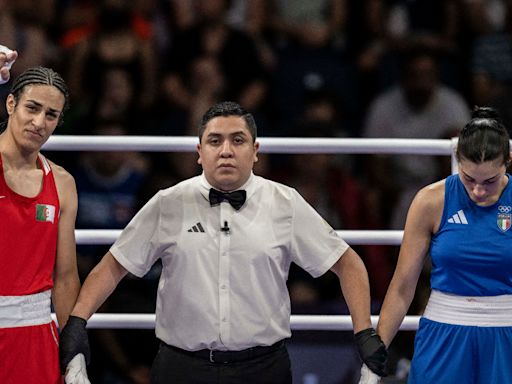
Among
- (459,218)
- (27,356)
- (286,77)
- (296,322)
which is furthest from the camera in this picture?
(286,77)

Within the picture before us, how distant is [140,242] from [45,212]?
33 centimetres

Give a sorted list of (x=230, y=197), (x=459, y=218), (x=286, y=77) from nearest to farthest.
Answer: (x=459, y=218) < (x=230, y=197) < (x=286, y=77)

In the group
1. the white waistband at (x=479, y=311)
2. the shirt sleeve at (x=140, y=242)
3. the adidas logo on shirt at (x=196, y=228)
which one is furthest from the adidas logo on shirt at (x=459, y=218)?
the shirt sleeve at (x=140, y=242)

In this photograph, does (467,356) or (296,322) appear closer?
(467,356)

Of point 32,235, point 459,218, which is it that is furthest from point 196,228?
point 459,218

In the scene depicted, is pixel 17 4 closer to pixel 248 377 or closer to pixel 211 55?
pixel 211 55

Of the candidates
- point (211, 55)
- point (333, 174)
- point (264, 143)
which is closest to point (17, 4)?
point (211, 55)

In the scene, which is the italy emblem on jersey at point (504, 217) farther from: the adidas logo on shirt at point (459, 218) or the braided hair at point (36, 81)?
the braided hair at point (36, 81)

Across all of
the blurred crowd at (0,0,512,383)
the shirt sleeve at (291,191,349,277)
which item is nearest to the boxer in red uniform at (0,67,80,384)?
the shirt sleeve at (291,191,349,277)

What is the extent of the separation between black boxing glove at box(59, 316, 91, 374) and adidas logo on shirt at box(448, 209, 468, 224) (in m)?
1.19

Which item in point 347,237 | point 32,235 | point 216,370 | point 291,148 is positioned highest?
point 291,148

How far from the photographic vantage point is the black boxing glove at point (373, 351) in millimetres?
3314

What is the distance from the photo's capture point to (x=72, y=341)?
10.9ft

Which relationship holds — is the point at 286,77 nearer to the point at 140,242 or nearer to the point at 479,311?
the point at 140,242
